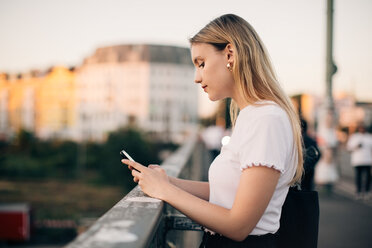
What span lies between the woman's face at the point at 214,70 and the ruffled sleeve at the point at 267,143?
0.28 meters

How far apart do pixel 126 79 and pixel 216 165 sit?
9453 centimetres

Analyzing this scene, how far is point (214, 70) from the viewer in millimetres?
1729

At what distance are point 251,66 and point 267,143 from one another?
0.36m

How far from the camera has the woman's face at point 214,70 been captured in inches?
67.2

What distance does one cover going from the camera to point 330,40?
9.70 metres

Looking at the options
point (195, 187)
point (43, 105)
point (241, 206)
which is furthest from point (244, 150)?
point (43, 105)

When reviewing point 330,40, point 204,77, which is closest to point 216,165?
point 204,77

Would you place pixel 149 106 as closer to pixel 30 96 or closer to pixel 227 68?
pixel 30 96

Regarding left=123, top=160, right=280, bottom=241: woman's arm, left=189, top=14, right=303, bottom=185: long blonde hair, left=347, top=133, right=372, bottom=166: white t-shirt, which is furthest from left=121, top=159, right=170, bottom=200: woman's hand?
left=347, top=133, right=372, bottom=166: white t-shirt

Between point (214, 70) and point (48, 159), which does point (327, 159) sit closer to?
point (214, 70)

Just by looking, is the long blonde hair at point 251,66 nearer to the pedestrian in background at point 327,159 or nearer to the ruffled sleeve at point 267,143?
the ruffled sleeve at point 267,143

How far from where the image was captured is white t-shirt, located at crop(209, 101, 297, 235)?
1.45 metres

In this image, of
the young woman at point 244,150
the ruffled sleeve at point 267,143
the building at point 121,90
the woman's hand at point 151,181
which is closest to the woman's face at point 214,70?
the young woman at point 244,150

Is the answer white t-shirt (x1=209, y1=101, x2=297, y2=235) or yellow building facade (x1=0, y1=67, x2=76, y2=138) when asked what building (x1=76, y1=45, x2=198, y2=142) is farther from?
white t-shirt (x1=209, y1=101, x2=297, y2=235)
